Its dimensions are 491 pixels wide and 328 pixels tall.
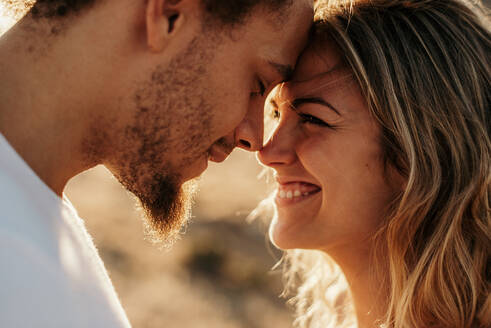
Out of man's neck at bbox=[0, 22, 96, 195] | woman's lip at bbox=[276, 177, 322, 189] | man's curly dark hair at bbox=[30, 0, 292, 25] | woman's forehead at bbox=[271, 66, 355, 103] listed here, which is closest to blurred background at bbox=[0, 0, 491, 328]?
woman's lip at bbox=[276, 177, 322, 189]

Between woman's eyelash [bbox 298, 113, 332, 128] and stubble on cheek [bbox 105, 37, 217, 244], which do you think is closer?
stubble on cheek [bbox 105, 37, 217, 244]

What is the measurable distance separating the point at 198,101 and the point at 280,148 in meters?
0.59

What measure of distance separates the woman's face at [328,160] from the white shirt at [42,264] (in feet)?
3.29

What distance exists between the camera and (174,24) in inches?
95.3

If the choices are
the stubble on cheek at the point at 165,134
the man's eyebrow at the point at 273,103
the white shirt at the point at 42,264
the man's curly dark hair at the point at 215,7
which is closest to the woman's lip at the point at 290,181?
the man's eyebrow at the point at 273,103

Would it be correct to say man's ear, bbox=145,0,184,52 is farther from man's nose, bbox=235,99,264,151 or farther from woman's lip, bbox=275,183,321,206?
woman's lip, bbox=275,183,321,206

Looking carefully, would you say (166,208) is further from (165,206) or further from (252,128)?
(252,128)

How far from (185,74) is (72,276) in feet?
2.89

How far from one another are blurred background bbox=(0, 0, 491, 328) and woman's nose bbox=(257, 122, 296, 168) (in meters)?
2.51

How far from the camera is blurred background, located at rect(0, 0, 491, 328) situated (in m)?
6.41

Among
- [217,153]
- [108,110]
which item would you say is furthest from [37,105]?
[217,153]

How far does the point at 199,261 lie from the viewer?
7184 mm

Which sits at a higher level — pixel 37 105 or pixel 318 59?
pixel 37 105

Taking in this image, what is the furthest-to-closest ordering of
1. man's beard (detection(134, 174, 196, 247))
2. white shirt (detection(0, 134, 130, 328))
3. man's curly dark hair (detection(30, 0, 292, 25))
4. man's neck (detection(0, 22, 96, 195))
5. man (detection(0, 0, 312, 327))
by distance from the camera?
1. man's beard (detection(134, 174, 196, 247))
2. man's curly dark hair (detection(30, 0, 292, 25))
3. man's neck (detection(0, 22, 96, 195))
4. man (detection(0, 0, 312, 327))
5. white shirt (detection(0, 134, 130, 328))
